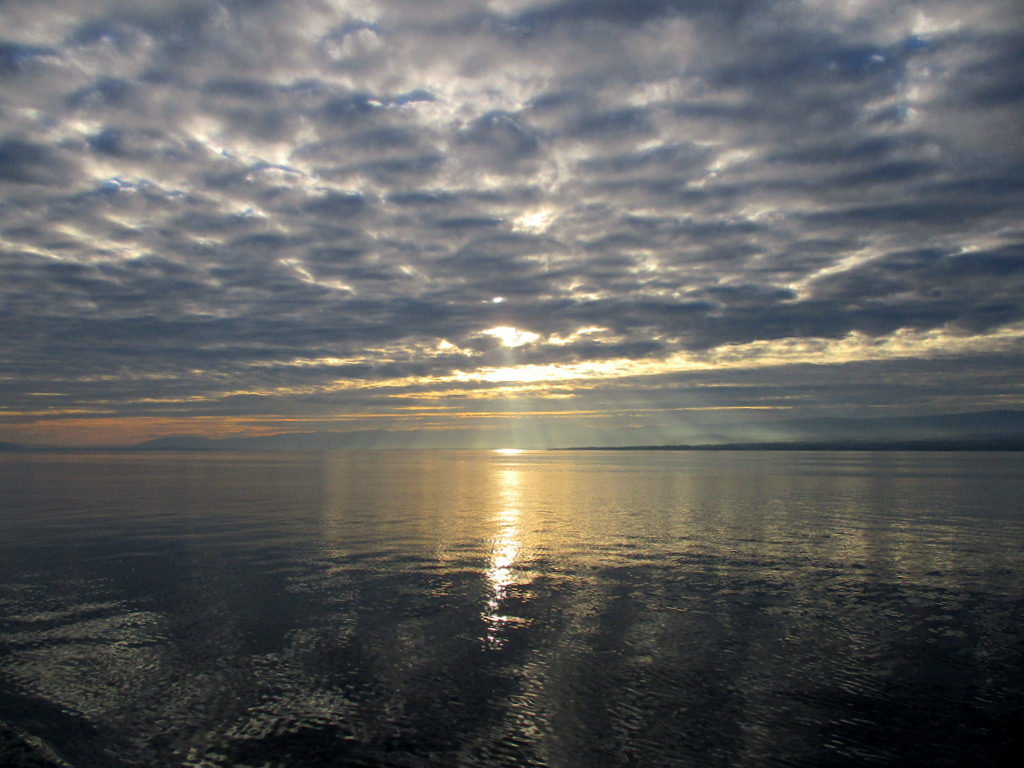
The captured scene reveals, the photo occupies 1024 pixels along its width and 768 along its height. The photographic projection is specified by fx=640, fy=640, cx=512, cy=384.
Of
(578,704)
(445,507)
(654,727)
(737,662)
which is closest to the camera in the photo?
(654,727)

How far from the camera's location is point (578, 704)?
493 inches

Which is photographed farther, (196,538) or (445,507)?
(445,507)

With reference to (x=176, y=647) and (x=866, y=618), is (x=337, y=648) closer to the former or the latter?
(x=176, y=647)

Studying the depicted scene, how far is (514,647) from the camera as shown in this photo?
1576cm

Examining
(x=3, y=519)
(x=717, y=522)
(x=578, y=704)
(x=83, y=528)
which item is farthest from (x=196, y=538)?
(x=717, y=522)

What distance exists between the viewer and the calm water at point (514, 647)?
11.2 metres

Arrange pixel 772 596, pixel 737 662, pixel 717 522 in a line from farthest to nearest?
pixel 717 522 → pixel 772 596 → pixel 737 662

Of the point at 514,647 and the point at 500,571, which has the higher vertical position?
the point at 514,647

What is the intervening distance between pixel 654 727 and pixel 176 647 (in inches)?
455

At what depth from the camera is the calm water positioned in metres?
11.2

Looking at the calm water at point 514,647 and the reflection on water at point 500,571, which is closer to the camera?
the calm water at point 514,647

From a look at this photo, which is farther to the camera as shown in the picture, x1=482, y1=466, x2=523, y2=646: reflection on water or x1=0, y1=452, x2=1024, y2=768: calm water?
x1=482, y1=466, x2=523, y2=646: reflection on water

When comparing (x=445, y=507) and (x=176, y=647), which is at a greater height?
(x=176, y=647)

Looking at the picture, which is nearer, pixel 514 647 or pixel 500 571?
pixel 514 647
